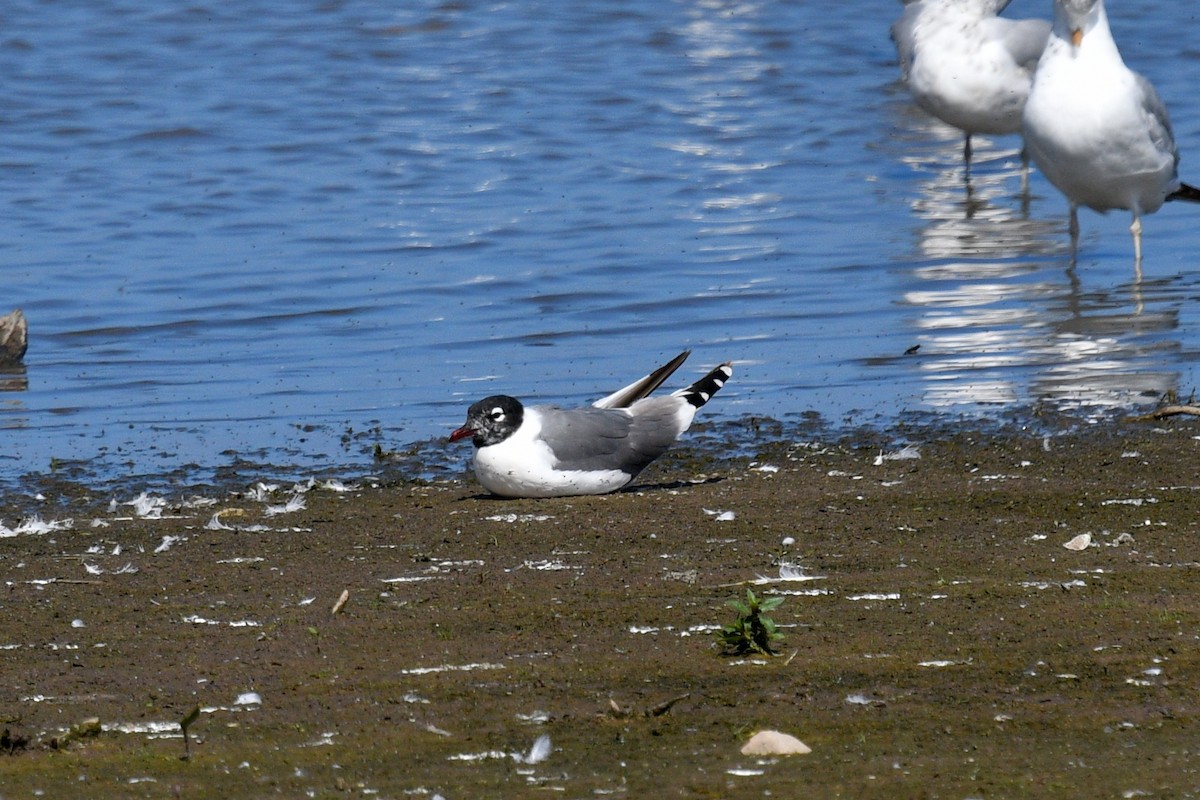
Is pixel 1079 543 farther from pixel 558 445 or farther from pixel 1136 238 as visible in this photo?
pixel 1136 238

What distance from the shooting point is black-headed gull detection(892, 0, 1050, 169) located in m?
13.8

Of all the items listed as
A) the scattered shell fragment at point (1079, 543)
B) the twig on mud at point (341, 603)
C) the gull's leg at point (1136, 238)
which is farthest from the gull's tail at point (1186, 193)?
the twig on mud at point (341, 603)

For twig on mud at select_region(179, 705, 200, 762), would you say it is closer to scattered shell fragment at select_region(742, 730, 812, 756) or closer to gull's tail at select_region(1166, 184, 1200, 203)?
scattered shell fragment at select_region(742, 730, 812, 756)

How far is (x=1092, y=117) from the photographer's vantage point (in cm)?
1020

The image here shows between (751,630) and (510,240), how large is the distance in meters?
8.06

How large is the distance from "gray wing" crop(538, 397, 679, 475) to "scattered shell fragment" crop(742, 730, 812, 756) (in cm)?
278

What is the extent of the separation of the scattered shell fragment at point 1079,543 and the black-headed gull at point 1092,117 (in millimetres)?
5382

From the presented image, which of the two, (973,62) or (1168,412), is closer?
(1168,412)

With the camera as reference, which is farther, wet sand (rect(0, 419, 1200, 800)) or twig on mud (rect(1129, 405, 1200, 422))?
twig on mud (rect(1129, 405, 1200, 422))

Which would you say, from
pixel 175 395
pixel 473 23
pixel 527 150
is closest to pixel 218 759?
pixel 175 395

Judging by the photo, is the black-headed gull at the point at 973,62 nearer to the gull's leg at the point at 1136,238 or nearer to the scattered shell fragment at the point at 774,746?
the gull's leg at the point at 1136,238

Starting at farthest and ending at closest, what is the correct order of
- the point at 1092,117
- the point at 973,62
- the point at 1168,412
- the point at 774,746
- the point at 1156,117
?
1. the point at 973,62
2. the point at 1156,117
3. the point at 1092,117
4. the point at 1168,412
5. the point at 774,746

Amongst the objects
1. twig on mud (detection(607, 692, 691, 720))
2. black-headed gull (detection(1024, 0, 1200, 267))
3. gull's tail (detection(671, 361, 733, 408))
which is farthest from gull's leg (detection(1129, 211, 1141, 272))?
twig on mud (detection(607, 692, 691, 720))

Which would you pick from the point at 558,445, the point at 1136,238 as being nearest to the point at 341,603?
the point at 558,445
